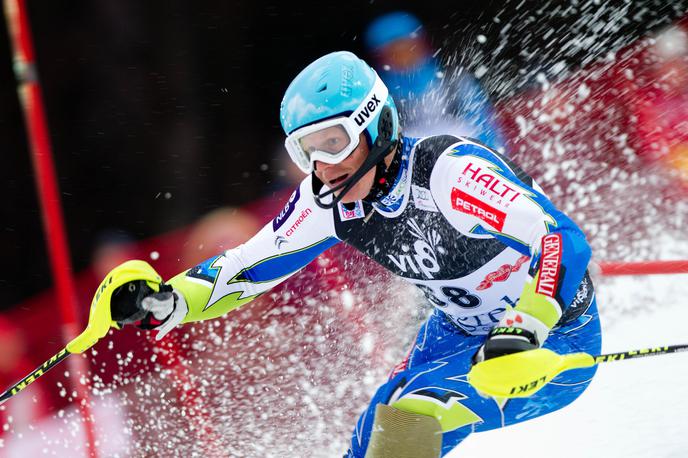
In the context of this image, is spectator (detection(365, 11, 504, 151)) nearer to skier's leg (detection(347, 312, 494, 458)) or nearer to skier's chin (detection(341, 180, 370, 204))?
skier's chin (detection(341, 180, 370, 204))

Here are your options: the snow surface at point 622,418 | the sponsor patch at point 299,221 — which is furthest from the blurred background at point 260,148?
the sponsor patch at point 299,221

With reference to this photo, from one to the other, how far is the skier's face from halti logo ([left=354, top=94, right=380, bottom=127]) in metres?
0.05

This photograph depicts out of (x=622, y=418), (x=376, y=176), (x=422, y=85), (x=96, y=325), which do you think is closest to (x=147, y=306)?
(x=96, y=325)

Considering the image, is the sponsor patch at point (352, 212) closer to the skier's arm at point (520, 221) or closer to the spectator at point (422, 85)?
the skier's arm at point (520, 221)

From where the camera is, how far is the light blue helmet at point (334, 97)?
6.17ft

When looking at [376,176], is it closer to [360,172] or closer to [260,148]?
[360,172]

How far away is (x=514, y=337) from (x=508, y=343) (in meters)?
0.02

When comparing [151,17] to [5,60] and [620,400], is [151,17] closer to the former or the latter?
[5,60]

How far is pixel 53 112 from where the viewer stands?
10.1 ft

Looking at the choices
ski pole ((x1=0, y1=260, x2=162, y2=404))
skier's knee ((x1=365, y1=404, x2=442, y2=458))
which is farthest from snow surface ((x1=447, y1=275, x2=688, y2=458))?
ski pole ((x1=0, y1=260, x2=162, y2=404))

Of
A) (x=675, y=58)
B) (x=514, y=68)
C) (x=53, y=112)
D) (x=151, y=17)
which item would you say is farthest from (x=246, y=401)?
(x=675, y=58)

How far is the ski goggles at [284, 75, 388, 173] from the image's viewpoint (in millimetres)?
1879

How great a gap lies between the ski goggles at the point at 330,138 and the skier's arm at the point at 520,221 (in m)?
0.25

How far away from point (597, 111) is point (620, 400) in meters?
2.56
